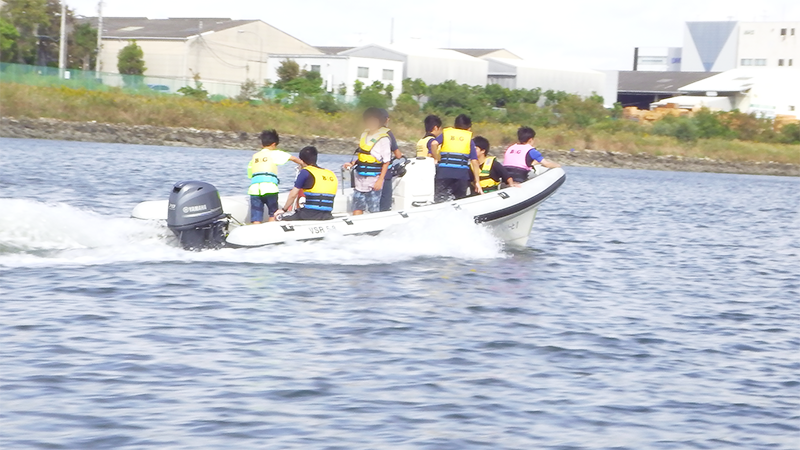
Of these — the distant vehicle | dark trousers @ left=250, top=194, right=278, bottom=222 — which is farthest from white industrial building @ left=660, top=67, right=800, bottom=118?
dark trousers @ left=250, top=194, right=278, bottom=222

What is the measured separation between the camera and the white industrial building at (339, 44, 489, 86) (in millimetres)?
60594

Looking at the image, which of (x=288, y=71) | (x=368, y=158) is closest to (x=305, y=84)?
(x=288, y=71)

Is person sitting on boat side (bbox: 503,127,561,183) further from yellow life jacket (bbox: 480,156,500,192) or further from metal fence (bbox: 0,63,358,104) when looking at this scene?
metal fence (bbox: 0,63,358,104)

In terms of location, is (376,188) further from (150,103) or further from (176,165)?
(150,103)

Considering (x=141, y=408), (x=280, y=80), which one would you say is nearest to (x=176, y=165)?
(x=141, y=408)

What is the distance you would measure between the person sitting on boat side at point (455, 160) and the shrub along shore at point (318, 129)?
20.3 m

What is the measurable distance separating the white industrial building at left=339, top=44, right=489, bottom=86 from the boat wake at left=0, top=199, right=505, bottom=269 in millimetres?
48678

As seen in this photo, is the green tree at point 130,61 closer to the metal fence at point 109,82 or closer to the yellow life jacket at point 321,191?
the metal fence at point 109,82

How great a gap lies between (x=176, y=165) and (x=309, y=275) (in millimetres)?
19558

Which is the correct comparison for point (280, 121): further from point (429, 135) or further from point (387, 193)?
point (387, 193)

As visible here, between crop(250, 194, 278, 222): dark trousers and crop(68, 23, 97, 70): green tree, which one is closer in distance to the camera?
crop(250, 194, 278, 222): dark trousers

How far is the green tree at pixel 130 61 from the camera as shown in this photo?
5656 cm

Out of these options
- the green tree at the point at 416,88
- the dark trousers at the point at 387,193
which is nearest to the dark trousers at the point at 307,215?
the dark trousers at the point at 387,193

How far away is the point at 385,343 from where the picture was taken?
24.5 feet
